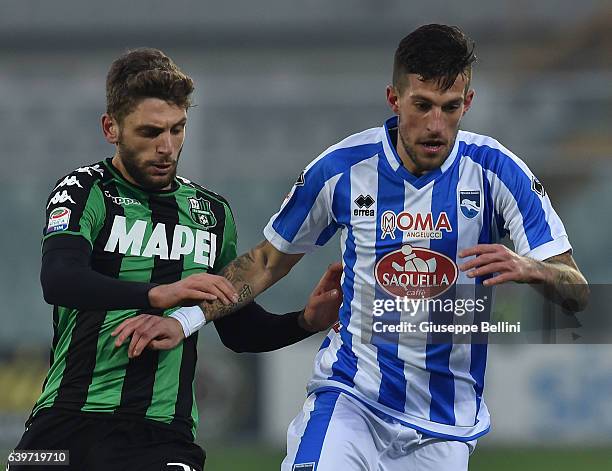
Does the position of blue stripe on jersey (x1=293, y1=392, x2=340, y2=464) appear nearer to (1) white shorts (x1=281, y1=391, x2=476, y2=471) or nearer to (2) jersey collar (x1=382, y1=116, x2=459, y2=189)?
(1) white shorts (x1=281, y1=391, x2=476, y2=471)

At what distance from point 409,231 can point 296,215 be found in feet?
1.74

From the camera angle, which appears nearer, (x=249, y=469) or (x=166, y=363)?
(x=166, y=363)

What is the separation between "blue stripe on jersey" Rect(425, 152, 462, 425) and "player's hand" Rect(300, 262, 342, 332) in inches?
20.6

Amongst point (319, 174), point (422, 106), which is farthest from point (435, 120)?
point (319, 174)

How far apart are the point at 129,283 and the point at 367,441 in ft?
3.58

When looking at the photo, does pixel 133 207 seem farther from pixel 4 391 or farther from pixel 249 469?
pixel 4 391

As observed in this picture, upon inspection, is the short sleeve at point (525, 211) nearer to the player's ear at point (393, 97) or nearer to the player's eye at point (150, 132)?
the player's ear at point (393, 97)

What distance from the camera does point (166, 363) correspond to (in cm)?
477

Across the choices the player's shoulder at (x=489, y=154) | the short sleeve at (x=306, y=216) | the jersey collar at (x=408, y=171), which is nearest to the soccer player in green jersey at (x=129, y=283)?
the short sleeve at (x=306, y=216)

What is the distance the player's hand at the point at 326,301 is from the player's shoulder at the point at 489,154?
0.74 meters

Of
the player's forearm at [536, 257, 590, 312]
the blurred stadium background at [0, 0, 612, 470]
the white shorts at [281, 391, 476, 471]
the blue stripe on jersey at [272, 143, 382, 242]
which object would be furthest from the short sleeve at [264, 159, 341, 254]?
the blurred stadium background at [0, 0, 612, 470]

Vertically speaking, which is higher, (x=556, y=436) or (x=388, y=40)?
(x=388, y=40)

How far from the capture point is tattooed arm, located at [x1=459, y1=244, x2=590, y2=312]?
4.17m

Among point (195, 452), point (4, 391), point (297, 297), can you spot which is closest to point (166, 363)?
point (195, 452)
